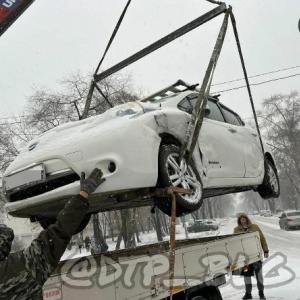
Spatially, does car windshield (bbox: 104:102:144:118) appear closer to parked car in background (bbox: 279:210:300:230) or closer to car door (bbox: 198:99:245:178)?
car door (bbox: 198:99:245:178)

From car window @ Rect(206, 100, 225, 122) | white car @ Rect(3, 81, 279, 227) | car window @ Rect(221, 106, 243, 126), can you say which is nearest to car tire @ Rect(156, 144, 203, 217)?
white car @ Rect(3, 81, 279, 227)

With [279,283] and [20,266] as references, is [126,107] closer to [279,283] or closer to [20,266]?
[20,266]

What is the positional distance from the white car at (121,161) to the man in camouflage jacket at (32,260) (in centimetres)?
119

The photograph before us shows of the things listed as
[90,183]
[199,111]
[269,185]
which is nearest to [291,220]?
[269,185]

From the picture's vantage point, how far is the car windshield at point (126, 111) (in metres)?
3.59

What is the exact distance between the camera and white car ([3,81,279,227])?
3197mm

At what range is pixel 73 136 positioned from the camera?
→ 342 centimetres

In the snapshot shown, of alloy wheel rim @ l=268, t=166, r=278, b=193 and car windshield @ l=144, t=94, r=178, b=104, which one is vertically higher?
car windshield @ l=144, t=94, r=178, b=104

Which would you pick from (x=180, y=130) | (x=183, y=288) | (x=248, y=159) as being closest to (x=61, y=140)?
(x=180, y=130)

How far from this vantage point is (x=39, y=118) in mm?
18953

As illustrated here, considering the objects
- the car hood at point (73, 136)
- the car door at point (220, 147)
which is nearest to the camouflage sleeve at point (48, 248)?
the car hood at point (73, 136)

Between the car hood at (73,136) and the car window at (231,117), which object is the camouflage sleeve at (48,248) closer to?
the car hood at (73,136)

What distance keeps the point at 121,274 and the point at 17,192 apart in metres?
1.32

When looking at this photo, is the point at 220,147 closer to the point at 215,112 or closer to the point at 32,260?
the point at 215,112
